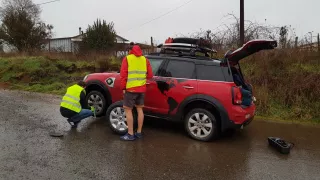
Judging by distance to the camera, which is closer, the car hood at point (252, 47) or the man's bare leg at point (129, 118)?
the car hood at point (252, 47)

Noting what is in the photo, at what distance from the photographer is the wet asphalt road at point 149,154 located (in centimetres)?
428

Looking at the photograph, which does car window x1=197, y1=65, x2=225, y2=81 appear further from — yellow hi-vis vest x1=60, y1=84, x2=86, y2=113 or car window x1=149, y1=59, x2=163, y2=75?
yellow hi-vis vest x1=60, y1=84, x2=86, y2=113

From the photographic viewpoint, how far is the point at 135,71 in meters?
5.61

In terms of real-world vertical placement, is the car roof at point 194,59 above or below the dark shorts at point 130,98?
above

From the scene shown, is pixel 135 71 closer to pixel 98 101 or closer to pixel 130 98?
pixel 130 98

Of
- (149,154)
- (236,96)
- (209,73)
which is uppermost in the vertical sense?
(209,73)

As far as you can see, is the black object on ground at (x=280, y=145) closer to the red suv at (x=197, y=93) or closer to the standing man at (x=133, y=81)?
the red suv at (x=197, y=93)

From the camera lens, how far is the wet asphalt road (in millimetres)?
4281

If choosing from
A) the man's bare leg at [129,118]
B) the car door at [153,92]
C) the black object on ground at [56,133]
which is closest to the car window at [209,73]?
the car door at [153,92]

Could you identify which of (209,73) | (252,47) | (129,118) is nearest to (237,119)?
(209,73)

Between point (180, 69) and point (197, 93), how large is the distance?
2.19 feet

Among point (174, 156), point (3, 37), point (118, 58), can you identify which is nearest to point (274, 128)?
point (174, 156)

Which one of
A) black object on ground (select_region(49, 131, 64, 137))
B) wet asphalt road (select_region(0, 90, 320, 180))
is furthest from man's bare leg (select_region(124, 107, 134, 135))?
black object on ground (select_region(49, 131, 64, 137))

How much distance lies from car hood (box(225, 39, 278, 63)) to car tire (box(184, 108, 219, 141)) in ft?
4.02
